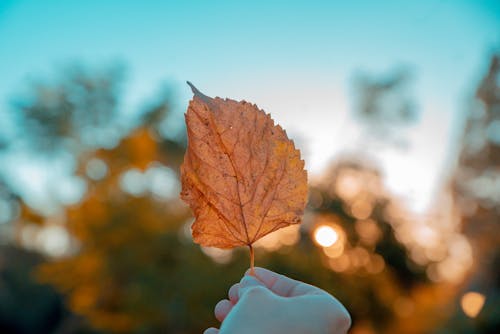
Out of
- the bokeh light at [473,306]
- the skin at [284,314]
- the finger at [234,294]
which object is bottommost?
the skin at [284,314]

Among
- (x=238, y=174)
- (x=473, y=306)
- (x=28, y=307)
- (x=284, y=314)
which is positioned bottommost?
(x=284, y=314)

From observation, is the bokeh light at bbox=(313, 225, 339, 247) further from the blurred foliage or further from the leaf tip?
the leaf tip

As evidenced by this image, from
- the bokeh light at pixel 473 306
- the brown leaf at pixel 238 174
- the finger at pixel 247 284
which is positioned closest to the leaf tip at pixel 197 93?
the brown leaf at pixel 238 174

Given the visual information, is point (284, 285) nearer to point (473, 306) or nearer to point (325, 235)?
point (473, 306)

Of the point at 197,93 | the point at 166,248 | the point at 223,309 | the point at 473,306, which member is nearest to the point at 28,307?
the point at 166,248

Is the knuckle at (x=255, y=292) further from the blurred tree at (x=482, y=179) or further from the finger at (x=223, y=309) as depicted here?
the blurred tree at (x=482, y=179)

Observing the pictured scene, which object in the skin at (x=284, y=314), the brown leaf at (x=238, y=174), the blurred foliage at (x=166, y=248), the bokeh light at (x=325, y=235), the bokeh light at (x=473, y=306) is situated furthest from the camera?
the bokeh light at (x=325, y=235)

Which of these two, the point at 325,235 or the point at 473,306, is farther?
the point at 325,235

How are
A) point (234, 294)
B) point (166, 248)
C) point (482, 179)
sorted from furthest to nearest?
point (482, 179) → point (166, 248) → point (234, 294)
